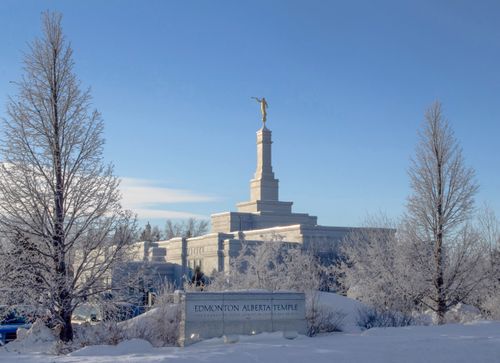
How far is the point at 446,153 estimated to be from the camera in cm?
2361

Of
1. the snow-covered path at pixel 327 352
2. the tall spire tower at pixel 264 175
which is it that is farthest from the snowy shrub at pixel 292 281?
the tall spire tower at pixel 264 175

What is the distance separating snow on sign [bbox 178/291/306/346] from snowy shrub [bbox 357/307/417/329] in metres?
4.01

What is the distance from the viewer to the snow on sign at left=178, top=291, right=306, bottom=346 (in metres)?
15.2

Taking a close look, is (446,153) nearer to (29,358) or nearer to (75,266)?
(75,266)

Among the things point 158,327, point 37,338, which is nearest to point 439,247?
point 158,327

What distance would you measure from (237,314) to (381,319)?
21.1 ft

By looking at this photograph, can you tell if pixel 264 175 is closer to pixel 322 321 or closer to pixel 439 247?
pixel 439 247

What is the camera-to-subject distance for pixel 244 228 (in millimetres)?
64938

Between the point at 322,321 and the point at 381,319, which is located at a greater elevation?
the point at 322,321

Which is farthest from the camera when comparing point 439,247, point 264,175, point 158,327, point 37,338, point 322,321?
point 264,175

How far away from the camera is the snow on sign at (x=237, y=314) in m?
15.2

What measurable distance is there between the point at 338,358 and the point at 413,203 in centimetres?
1353

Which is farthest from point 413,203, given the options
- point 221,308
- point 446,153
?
point 221,308

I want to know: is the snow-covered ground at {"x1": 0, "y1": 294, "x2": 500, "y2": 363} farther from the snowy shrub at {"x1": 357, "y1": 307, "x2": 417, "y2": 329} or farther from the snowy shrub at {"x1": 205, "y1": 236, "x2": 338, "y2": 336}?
the snowy shrub at {"x1": 357, "y1": 307, "x2": 417, "y2": 329}
